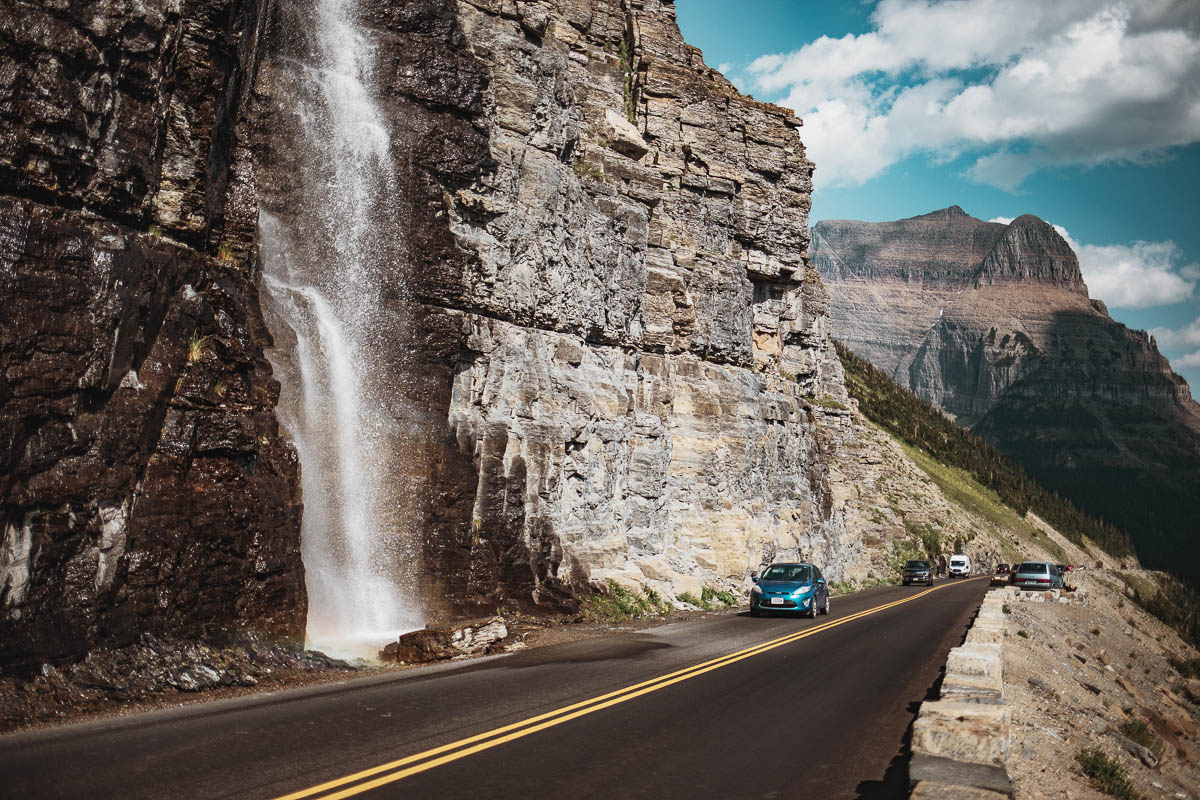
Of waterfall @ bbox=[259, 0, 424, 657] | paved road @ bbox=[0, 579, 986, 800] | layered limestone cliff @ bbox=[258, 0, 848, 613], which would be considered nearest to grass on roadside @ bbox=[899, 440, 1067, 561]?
layered limestone cliff @ bbox=[258, 0, 848, 613]

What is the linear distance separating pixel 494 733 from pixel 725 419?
27713mm

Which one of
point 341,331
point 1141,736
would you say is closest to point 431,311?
point 341,331

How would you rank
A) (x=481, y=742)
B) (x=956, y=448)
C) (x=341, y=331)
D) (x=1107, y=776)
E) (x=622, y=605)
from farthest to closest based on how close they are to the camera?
(x=956, y=448)
(x=622, y=605)
(x=341, y=331)
(x=1107, y=776)
(x=481, y=742)

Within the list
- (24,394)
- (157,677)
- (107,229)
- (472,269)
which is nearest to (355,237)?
(472,269)

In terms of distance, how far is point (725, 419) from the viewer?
35844 millimetres

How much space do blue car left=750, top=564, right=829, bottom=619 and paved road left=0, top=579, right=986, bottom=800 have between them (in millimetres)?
9501

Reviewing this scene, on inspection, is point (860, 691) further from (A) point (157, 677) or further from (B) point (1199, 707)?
(B) point (1199, 707)

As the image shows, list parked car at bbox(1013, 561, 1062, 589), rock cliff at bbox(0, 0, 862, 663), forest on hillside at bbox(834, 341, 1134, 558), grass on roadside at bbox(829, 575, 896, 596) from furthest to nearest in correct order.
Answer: forest on hillside at bbox(834, 341, 1134, 558) → grass on roadside at bbox(829, 575, 896, 596) → parked car at bbox(1013, 561, 1062, 589) → rock cliff at bbox(0, 0, 862, 663)

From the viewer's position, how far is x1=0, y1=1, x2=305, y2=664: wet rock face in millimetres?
11367

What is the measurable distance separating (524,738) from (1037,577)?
38.6 m

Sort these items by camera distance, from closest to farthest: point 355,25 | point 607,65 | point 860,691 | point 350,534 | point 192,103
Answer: point 860,691 < point 192,103 < point 350,534 < point 355,25 < point 607,65

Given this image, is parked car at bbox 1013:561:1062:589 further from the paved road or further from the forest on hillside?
the forest on hillside

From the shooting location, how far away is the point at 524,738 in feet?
28.9

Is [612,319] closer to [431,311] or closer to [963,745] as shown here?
[431,311]
